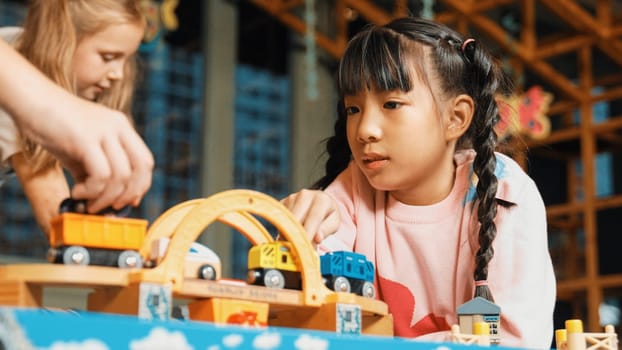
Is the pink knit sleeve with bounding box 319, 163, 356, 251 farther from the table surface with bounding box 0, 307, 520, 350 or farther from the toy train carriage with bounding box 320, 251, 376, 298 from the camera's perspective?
the table surface with bounding box 0, 307, 520, 350

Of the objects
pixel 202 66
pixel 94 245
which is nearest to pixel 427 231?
pixel 94 245

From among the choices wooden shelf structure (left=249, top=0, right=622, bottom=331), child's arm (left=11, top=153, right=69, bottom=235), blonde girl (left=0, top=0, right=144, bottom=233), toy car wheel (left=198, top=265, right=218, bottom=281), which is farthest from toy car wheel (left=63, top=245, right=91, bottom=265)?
wooden shelf structure (left=249, top=0, right=622, bottom=331)

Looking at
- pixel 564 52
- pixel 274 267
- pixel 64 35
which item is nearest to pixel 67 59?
pixel 64 35

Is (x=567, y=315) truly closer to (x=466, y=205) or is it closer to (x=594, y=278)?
(x=594, y=278)

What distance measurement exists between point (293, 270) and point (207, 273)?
9cm

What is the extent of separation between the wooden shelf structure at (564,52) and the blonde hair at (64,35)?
345 cm

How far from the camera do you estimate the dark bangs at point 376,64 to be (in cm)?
105

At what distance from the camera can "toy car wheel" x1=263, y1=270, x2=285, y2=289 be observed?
2.41 feet

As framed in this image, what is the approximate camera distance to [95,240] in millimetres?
639

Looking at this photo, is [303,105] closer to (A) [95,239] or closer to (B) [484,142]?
(B) [484,142]

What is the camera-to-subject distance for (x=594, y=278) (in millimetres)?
5125

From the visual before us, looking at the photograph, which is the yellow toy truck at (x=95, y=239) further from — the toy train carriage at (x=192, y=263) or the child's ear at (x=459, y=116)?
the child's ear at (x=459, y=116)

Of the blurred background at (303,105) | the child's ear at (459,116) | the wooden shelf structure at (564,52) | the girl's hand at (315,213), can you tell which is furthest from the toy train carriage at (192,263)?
the blurred background at (303,105)

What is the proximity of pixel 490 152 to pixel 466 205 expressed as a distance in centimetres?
7
